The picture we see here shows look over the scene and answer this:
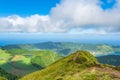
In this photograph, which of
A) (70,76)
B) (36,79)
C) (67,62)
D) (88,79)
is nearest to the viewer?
(88,79)

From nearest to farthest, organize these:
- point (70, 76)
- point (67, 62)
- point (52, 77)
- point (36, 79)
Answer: point (70, 76), point (52, 77), point (36, 79), point (67, 62)

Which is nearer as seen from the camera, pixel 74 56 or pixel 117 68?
pixel 117 68

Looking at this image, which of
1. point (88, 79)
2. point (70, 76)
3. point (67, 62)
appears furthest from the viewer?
point (67, 62)

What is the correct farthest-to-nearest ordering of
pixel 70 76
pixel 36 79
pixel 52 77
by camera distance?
pixel 36 79, pixel 52 77, pixel 70 76

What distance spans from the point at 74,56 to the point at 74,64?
19.8m

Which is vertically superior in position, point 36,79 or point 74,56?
point 74,56

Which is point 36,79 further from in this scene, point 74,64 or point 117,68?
point 117,68

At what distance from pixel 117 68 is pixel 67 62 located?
42405 mm

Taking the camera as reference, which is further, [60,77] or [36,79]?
[36,79]

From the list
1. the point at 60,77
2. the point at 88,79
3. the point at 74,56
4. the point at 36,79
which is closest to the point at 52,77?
the point at 60,77

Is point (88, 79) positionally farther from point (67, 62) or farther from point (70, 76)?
point (67, 62)

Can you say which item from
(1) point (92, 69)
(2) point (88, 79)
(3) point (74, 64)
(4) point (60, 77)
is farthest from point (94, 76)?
(3) point (74, 64)

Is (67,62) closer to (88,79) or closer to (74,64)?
(74,64)

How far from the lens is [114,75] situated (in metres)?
121
